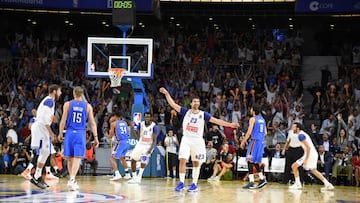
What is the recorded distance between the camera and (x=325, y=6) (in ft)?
94.4

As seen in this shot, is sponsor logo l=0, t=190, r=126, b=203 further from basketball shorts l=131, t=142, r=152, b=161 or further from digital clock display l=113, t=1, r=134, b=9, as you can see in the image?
digital clock display l=113, t=1, r=134, b=9

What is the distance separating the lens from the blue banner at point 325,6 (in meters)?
28.7

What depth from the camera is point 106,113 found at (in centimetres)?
2498

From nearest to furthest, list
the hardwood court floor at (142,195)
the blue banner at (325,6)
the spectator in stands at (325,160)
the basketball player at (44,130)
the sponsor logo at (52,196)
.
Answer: the sponsor logo at (52,196) < the hardwood court floor at (142,195) < the basketball player at (44,130) < the spectator in stands at (325,160) < the blue banner at (325,6)

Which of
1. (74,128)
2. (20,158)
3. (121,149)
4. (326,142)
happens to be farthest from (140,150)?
(326,142)

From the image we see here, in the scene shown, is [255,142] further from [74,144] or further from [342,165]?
[74,144]

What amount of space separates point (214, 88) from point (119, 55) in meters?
6.49

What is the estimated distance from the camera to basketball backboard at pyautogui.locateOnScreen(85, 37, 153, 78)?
21.0m

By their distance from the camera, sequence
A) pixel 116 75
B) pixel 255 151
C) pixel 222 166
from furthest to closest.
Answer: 1. pixel 222 166
2. pixel 116 75
3. pixel 255 151

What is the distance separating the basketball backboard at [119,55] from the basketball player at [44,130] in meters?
5.68

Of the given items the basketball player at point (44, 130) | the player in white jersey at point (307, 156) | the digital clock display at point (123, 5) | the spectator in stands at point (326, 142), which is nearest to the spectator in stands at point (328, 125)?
the spectator in stands at point (326, 142)

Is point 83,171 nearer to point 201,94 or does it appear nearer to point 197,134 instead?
point 201,94

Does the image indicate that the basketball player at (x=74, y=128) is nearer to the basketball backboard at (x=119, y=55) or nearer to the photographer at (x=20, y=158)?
the basketball backboard at (x=119, y=55)

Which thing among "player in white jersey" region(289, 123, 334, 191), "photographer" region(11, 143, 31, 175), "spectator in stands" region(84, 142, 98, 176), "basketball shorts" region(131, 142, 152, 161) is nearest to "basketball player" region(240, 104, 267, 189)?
"player in white jersey" region(289, 123, 334, 191)
